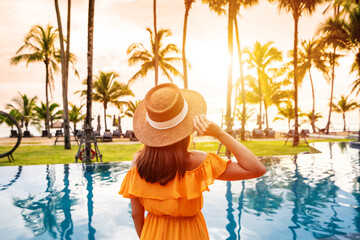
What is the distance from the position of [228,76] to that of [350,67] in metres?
18.6

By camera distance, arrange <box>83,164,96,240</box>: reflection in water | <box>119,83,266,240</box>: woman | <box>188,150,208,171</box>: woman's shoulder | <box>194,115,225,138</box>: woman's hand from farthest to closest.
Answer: <box>83,164,96,240</box>: reflection in water → <box>188,150,208,171</box>: woman's shoulder → <box>119,83,266,240</box>: woman → <box>194,115,225,138</box>: woman's hand

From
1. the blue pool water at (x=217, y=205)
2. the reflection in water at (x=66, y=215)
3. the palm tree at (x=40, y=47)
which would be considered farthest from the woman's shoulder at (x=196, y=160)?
the palm tree at (x=40, y=47)

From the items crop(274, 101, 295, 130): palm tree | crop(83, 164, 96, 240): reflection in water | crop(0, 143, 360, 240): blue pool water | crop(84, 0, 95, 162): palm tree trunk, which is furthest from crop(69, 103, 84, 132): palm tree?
crop(274, 101, 295, 130): palm tree

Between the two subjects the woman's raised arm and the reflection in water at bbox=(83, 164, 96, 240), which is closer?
the woman's raised arm

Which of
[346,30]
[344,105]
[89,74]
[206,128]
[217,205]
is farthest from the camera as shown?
[344,105]

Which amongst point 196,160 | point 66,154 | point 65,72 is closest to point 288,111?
point 65,72

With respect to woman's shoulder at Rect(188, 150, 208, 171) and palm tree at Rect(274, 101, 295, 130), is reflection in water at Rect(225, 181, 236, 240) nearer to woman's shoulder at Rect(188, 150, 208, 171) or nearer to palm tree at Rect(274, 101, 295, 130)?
woman's shoulder at Rect(188, 150, 208, 171)

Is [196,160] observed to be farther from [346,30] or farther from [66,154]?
[346,30]

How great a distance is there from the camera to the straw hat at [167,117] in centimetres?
144

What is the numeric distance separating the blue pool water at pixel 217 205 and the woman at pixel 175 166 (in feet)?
10.4

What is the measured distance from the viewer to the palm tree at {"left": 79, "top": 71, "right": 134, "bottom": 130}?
36.0 metres

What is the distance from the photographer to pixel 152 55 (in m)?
27.3

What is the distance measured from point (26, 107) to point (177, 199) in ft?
124

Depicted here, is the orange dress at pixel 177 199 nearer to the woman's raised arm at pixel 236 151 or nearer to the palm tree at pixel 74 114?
the woman's raised arm at pixel 236 151
